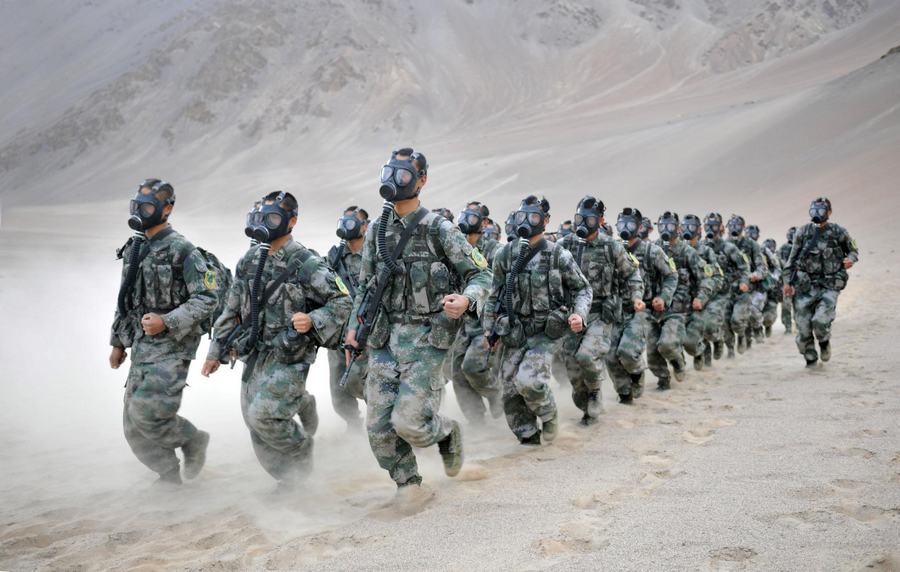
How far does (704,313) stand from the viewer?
1195 cm

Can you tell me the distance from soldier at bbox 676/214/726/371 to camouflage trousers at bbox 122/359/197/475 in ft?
23.3

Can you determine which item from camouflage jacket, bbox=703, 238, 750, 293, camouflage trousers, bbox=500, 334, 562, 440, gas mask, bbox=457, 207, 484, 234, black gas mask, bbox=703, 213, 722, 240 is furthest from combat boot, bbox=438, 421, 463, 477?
black gas mask, bbox=703, 213, 722, 240

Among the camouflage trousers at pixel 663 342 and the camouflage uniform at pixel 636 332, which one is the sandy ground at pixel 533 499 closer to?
the camouflage uniform at pixel 636 332

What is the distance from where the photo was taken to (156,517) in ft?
19.0

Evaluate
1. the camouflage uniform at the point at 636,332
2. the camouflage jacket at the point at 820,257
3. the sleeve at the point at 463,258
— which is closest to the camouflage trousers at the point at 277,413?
the sleeve at the point at 463,258

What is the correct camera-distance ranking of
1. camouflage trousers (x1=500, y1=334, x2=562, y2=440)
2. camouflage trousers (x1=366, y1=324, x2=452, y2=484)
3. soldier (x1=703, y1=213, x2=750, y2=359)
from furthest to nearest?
soldier (x1=703, y1=213, x2=750, y2=359)
camouflage trousers (x1=500, y1=334, x2=562, y2=440)
camouflage trousers (x1=366, y1=324, x2=452, y2=484)

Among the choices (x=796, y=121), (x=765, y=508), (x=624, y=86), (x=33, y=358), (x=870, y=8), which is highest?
(x=870, y=8)

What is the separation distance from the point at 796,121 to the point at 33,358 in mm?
52613

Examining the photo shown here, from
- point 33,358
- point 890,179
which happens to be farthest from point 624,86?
point 33,358

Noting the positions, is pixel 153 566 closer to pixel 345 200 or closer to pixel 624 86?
pixel 345 200

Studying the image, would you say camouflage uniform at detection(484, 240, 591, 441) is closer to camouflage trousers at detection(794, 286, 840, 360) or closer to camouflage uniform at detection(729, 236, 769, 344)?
camouflage trousers at detection(794, 286, 840, 360)

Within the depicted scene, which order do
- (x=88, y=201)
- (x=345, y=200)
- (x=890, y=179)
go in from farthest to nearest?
(x=88, y=201) → (x=345, y=200) → (x=890, y=179)

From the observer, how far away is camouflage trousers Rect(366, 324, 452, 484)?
17.4ft

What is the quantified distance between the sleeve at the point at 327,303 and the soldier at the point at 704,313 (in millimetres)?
6477
